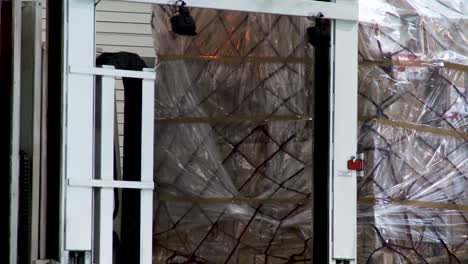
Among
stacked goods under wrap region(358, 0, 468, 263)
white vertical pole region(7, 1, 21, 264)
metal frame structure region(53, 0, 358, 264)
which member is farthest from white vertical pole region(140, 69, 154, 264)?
stacked goods under wrap region(358, 0, 468, 263)

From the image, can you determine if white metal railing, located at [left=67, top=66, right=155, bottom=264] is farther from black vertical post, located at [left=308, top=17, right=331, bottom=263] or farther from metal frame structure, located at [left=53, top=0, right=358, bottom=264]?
black vertical post, located at [left=308, top=17, right=331, bottom=263]

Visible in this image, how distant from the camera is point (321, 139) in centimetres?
450

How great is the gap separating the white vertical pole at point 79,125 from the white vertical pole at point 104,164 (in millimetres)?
53

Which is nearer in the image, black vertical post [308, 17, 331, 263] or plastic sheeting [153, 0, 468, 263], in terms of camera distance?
black vertical post [308, 17, 331, 263]

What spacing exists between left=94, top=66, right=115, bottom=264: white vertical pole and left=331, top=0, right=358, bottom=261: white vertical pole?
1063mm

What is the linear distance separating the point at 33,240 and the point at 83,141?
1.94ft

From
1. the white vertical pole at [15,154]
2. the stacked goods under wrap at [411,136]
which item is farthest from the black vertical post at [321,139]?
the white vertical pole at [15,154]

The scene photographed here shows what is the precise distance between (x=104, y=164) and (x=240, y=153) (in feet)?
5.32

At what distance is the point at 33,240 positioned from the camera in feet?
14.0

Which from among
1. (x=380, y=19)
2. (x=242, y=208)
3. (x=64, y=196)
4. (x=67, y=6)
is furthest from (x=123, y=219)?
(x=380, y=19)

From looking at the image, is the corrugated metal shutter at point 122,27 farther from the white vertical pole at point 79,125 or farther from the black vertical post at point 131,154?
the white vertical pole at point 79,125

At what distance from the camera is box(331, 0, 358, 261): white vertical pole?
443 centimetres

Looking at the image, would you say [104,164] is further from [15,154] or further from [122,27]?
[122,27]

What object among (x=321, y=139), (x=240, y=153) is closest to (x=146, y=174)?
(x=321, y=139)
